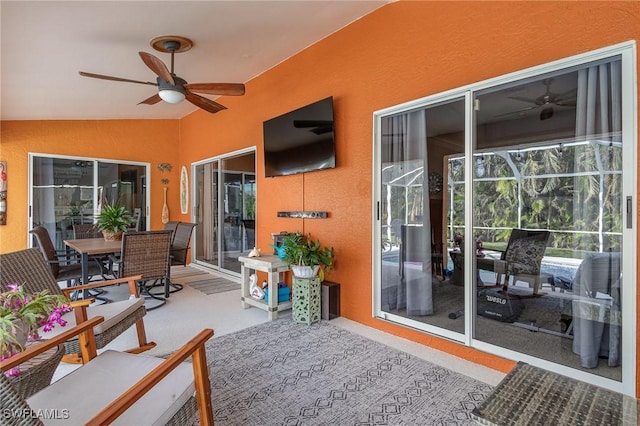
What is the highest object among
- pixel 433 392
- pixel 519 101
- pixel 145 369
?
pixel 519 101

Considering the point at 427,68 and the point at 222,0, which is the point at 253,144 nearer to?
Answer: the point at 222,0

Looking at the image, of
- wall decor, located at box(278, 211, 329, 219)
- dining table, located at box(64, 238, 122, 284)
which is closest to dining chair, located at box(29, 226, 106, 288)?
dining table, located at box(64, 238, 122, 284)

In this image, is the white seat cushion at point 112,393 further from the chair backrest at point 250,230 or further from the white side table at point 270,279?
the chair backrest at point 250,230

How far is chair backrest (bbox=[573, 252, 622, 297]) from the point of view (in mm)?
2013

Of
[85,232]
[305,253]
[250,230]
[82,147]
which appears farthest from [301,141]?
[82,147]

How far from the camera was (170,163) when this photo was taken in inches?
278

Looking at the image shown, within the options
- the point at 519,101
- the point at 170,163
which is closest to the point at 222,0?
the point at 519,101

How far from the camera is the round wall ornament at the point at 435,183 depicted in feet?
9.54

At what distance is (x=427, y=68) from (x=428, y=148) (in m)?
0.69

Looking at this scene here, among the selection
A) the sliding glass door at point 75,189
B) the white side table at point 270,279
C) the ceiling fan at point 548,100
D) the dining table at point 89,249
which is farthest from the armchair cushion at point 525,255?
the sliding glass door at point 75,189

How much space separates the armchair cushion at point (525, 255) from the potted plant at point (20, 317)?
306cm

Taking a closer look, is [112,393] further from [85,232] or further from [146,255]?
[85,232]

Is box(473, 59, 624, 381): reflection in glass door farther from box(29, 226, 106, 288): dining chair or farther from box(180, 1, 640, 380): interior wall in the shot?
box(29, 226, 106, 288): dining chair

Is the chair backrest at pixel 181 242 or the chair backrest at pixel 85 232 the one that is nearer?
the chair backrest at pixel 181 242
